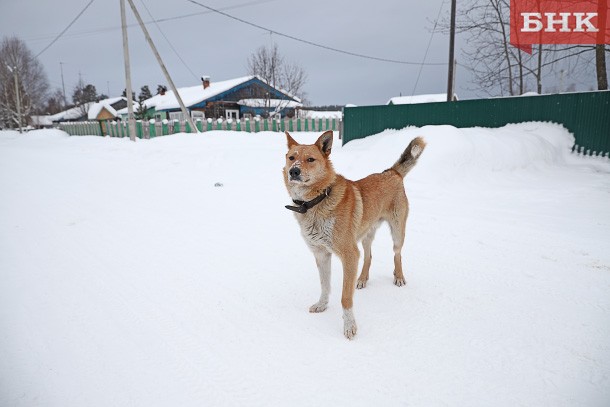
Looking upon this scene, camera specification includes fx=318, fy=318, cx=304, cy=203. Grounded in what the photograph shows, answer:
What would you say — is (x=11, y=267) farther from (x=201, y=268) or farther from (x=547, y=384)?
(x=547, y=384)

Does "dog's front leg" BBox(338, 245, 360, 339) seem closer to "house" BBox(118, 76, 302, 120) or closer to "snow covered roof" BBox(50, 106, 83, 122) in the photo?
"house" BBox(118, 76, 302, 120)

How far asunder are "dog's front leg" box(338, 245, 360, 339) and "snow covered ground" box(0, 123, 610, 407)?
118 millimetres

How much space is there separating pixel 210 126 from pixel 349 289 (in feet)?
73.4

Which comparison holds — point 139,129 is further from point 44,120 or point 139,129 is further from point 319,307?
point 44,120

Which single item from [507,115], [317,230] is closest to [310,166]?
[317,230]

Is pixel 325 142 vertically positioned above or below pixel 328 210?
above

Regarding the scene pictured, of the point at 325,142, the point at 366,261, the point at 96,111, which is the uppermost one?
A: the point at 96,111

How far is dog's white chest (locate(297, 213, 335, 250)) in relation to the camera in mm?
2700

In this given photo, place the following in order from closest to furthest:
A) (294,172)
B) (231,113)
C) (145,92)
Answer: (294,172), (231,113), (145,92)

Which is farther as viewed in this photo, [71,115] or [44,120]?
[44,120]

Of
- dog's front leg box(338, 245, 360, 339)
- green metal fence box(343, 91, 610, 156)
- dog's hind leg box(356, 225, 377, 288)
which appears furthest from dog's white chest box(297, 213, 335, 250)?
green metal fence box(343, 91, 610, 156)

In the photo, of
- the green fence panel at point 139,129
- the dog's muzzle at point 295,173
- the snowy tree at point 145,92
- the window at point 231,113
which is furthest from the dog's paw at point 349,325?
the snowy tree at point 145,92

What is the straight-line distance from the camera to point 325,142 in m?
3.01

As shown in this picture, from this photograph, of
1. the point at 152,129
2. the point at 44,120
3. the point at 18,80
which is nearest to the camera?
the point at 152,129
